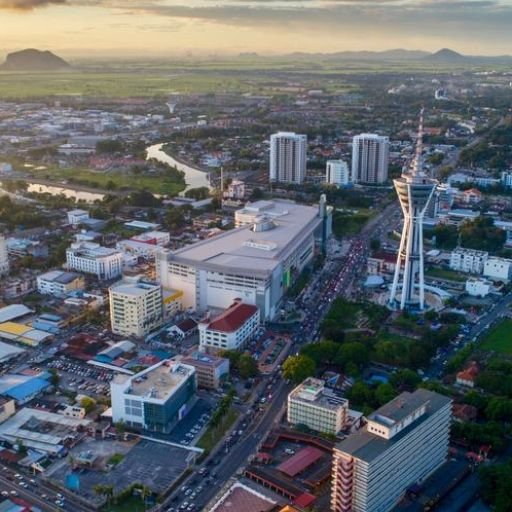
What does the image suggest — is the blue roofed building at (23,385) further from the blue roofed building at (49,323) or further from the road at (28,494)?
the road at (28,494)

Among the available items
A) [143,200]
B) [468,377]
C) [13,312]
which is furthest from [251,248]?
[143,200]

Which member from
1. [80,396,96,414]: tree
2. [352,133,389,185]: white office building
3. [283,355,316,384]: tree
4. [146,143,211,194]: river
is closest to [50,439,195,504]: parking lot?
[80,396,96,414]: tree

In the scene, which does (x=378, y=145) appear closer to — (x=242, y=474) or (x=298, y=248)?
(x=298, y=248)

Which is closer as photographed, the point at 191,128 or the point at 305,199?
the point at 305,199

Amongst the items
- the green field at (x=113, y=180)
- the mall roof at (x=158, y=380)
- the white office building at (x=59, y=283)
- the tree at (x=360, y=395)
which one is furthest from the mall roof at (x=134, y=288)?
the green field at (x=113, y=180)

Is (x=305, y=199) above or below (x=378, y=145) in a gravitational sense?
below

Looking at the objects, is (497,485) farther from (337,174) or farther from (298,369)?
(337,174)

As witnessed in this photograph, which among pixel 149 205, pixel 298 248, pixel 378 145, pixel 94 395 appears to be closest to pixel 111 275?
pixel 298 248
